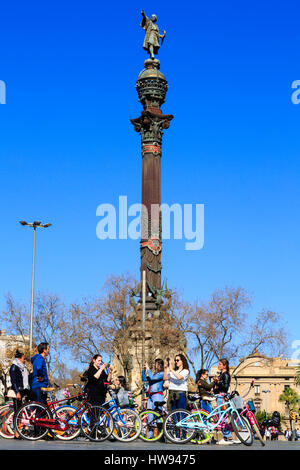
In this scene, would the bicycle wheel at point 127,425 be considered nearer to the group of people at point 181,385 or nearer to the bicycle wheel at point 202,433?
the bicycle wheel at point 202,433

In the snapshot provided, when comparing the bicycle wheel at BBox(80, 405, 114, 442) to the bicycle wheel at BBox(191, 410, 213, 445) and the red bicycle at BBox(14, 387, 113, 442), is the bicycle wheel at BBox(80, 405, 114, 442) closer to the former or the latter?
the red bicycle at BBox(14, 387, 113, 442)

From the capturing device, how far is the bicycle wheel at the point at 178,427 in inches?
624

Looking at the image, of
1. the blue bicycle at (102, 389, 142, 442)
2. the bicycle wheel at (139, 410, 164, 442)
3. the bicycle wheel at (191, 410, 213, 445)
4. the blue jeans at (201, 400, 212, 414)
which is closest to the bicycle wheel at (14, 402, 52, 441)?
the blue bicycle at (102, 389, 142, 442)

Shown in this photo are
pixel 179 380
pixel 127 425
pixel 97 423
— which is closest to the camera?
pixel 97 423

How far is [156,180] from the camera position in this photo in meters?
52.4

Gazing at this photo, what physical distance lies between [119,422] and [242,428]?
2.46 m

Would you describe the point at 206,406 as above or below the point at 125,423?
above

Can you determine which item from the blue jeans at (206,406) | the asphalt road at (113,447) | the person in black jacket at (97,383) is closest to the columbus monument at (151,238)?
the blue jeans at (206,406)

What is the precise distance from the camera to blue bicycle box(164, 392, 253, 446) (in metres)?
15.7

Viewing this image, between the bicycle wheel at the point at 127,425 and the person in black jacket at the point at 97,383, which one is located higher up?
the person in black jacket at the point at 97,383

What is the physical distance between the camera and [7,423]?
1688cm

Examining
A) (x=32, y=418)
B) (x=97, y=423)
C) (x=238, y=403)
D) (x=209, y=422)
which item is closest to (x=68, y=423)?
(x=97, y=423)

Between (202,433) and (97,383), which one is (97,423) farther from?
(202,433)
